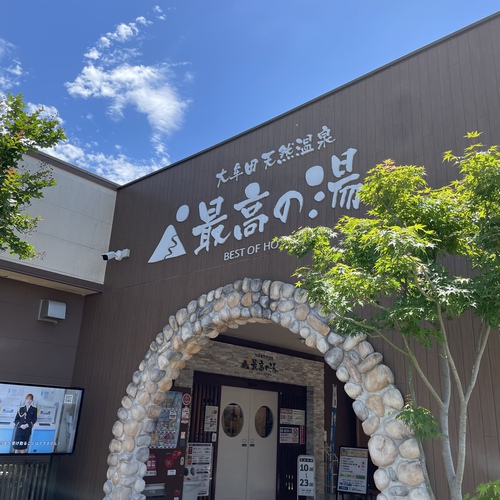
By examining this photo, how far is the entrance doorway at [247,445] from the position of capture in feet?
31.0

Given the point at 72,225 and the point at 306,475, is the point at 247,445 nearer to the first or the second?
the point at 306,475

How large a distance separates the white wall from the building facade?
4 centimetres

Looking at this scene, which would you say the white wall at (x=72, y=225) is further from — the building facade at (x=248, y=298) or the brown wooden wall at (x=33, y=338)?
the brown wooden wall at (x=33, y=338)

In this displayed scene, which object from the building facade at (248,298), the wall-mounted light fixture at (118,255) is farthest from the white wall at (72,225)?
the wall-mounted light fixture at (118,255)

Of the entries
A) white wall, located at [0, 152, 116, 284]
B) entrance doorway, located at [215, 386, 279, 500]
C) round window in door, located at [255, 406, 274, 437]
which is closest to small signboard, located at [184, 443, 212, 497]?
entrance doorway, located at [215, 386, 279, 500]

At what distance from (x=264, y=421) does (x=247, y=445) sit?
62 cm

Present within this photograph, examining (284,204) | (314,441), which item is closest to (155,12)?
(284,204)

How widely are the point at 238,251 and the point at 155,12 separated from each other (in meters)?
3.76

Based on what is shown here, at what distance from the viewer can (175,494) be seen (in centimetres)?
838

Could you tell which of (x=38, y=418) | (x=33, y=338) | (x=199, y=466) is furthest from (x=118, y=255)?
(x=199, y=466)

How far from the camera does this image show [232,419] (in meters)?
9.73

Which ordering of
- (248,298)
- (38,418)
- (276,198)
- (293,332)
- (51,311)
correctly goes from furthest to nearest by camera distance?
(51,311)
(38,418)
(276,198)
(248,298)
(293,332)

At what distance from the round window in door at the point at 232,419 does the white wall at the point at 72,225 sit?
3441 millimetres

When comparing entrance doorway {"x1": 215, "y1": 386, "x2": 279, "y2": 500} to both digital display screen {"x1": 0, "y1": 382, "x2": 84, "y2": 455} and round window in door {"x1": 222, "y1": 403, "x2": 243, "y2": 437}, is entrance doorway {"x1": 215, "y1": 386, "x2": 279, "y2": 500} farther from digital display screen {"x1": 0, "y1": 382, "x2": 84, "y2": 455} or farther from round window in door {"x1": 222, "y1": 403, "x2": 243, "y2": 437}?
digital display screen {"x1": 0, "y1": 382, "x2": 84, "y2": 455}
